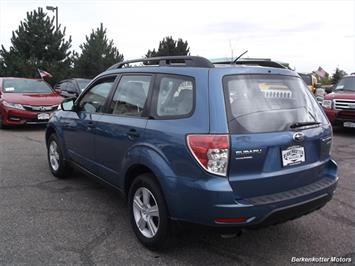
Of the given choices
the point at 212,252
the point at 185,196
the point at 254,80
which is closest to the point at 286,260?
the point at 212,252

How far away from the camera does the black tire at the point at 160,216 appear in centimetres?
350

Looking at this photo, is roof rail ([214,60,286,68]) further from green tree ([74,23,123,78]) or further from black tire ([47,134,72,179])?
green tree ([74,23,123,78])

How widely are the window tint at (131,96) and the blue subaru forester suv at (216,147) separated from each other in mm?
14

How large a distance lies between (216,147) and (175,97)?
0.73m

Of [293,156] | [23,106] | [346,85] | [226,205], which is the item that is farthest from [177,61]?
[346,85]

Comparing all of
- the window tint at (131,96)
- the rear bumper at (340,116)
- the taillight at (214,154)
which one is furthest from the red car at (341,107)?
the taillight at (214,154)

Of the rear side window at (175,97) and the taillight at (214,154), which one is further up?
the rear side window at (175,97)

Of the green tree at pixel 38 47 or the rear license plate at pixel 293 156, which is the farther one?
the green tree at pixel 38 47

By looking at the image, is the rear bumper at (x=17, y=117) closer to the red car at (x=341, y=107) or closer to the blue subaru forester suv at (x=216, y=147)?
the blue subaru forester suv at (x=216, y=147)

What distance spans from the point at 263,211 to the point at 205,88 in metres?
1.08

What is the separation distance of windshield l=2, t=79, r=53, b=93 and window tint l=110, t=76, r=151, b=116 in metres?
7.96

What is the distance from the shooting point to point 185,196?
3.27 meters

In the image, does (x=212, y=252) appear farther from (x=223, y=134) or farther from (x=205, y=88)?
(x=205, y=88)

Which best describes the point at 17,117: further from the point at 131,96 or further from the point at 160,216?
the point at 160,216
